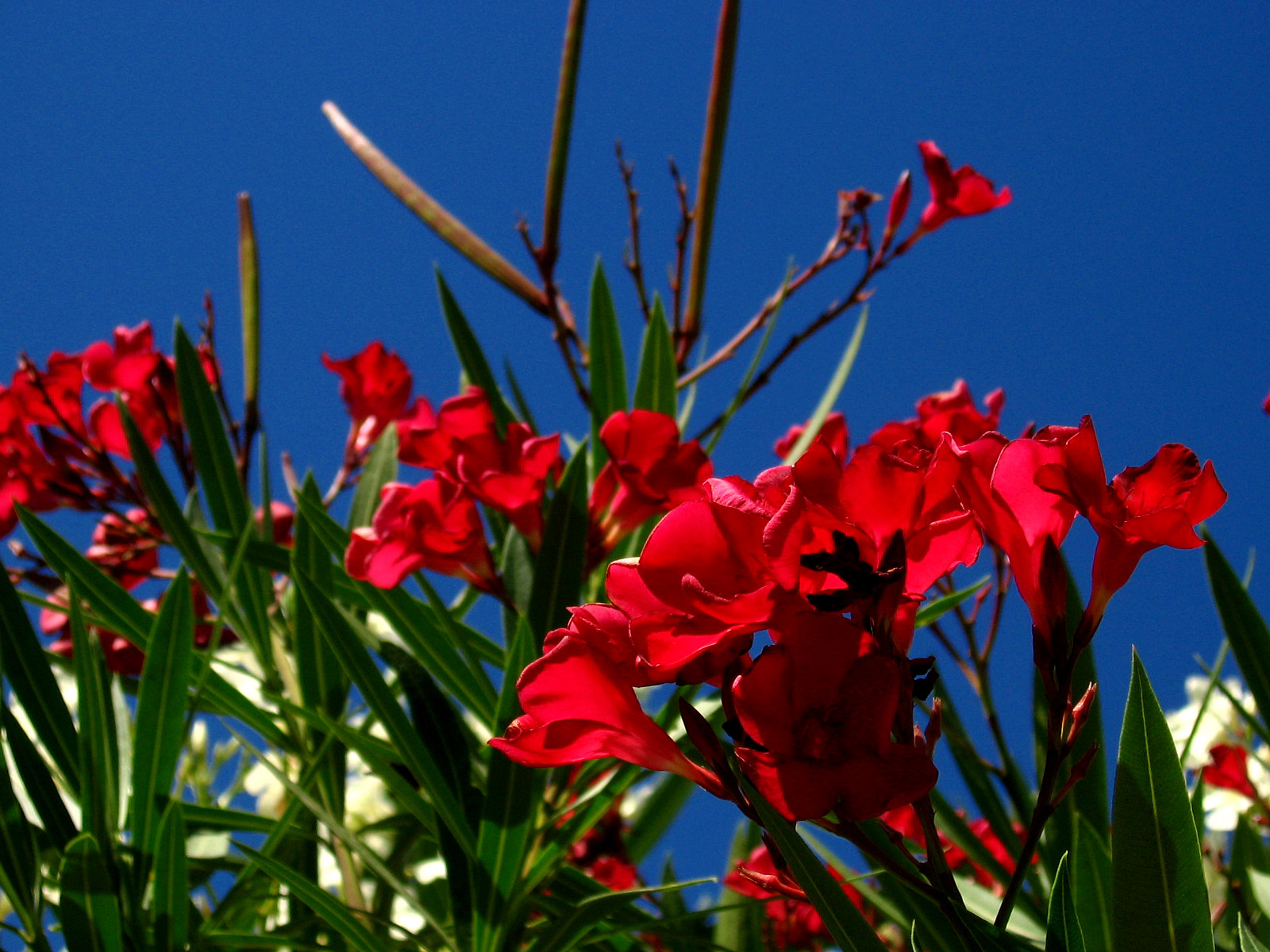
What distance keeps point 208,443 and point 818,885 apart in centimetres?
100

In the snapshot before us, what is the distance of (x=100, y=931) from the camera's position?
2.48 ft


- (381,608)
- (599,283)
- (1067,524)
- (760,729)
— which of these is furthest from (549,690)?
(599,283)

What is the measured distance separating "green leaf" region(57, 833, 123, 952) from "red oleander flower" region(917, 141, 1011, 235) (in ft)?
4.18

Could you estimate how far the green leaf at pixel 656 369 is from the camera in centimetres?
121

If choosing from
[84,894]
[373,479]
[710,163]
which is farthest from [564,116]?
[84,894]

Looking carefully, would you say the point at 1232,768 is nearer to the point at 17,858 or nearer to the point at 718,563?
the point at 718,563

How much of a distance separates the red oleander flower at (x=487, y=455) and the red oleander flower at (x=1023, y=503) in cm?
51

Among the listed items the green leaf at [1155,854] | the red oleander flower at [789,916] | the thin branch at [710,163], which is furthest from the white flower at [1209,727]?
the green leaf at [1155,854]

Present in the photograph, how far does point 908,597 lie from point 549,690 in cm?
17

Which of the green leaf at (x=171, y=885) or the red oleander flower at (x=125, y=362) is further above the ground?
the red oleander flower at (x=125, y=362)

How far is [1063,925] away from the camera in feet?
1.58

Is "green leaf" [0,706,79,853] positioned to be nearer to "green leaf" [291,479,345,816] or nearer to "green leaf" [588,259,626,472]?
"green leaf" [291,479,345,816]

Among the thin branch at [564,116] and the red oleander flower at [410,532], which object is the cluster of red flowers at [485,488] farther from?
the thin branch at [564,116]

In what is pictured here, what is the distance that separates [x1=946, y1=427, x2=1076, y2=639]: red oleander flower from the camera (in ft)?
1.63
